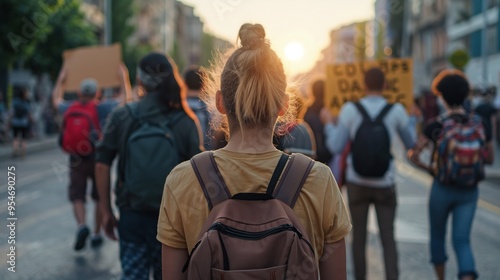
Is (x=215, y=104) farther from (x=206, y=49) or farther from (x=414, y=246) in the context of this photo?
(x=206, y=49)

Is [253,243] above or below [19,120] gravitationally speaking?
above

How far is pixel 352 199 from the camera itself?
6016 millimetres

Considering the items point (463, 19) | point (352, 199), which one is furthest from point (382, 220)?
point (463, 19)

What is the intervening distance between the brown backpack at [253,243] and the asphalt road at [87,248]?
2.47m

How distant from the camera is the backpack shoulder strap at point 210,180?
2387 mm

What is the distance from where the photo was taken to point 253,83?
2410 mm

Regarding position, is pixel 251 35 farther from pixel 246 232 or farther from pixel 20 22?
pixel 20 22

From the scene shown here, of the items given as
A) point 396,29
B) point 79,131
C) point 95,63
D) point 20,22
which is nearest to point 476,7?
point 396,29

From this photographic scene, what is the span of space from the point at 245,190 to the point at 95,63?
6.23 meters

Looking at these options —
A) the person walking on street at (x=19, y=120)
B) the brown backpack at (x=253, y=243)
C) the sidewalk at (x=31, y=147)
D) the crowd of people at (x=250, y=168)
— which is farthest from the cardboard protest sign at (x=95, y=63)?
the sidewalk at (x=31, y=147)

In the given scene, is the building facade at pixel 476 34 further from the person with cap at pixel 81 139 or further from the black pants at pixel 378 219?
the black pants at pixel 378 219

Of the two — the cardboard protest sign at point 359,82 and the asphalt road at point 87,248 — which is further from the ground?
the cardboard protest sign at point 359,82

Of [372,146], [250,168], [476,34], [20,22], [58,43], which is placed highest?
[476,34]

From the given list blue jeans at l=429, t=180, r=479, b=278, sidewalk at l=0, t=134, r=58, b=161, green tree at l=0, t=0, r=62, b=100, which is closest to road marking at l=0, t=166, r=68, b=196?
green tree at l=0, t=0, r=62, b=100
